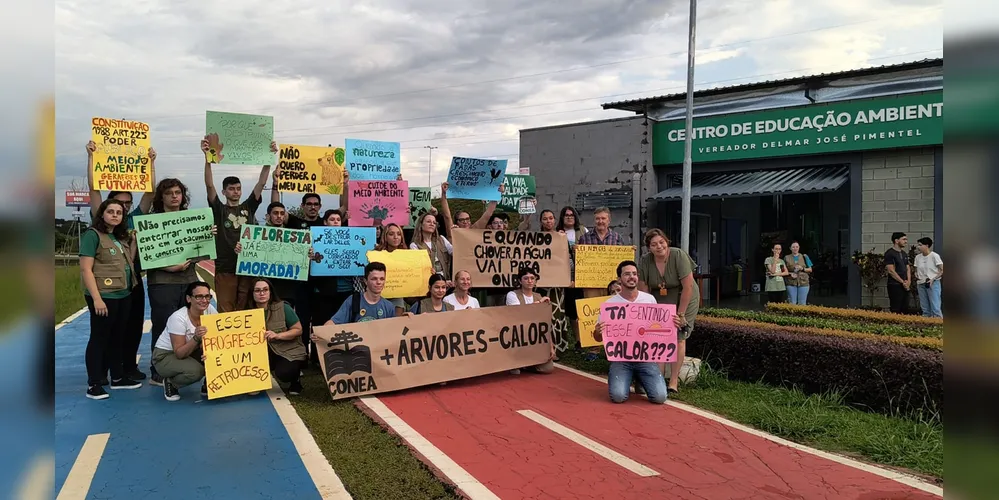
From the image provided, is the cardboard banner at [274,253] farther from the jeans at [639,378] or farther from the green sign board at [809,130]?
the green sign board at [809,130]

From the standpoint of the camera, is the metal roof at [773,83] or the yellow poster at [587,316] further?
the metal roof at [773,83]

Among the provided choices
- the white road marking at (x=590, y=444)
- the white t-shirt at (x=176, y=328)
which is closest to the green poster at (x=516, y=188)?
the white road marking at (x=590, y=444)

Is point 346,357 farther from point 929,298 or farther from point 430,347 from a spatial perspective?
point 929,298

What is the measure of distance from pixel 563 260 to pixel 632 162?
9.86 metres

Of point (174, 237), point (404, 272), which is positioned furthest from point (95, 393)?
point (404, 272)

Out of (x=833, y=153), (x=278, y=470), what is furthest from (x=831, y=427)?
(x=833, y=153)

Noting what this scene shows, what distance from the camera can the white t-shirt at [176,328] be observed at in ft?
22.0

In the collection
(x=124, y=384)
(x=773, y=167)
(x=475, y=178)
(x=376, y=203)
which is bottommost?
(x=124, y=384)

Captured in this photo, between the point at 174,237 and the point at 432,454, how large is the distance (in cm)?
393

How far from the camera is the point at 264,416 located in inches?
248

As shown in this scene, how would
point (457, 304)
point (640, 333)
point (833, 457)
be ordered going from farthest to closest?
point (457, 304)
point (640, 333)
point (833, 457)

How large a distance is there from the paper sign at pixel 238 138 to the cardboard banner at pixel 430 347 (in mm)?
2511

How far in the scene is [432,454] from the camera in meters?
5.21
